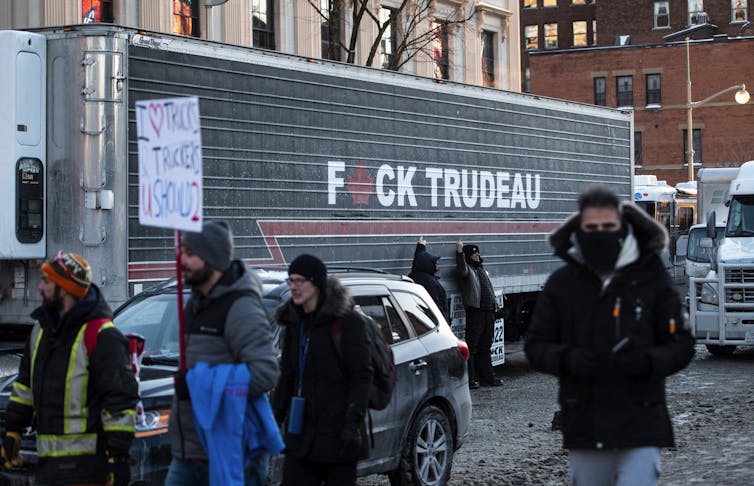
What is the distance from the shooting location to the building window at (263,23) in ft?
95.0

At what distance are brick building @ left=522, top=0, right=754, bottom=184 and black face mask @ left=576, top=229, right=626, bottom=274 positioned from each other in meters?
55.4

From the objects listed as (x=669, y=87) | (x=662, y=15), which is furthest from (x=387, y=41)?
(x=662, y=15)

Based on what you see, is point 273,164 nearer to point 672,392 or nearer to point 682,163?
point 672,392

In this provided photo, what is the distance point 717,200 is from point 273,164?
1256cm

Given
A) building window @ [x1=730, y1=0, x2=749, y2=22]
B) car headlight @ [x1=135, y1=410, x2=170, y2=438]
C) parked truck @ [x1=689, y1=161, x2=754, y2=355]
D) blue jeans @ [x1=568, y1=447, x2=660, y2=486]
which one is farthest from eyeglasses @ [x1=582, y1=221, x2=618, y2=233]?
building window @ [x1=730, y1=0, x2=749, y2=22]

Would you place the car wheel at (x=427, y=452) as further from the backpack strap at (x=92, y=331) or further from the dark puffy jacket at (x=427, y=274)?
the dark puffy jacket at (x=427, y=274)

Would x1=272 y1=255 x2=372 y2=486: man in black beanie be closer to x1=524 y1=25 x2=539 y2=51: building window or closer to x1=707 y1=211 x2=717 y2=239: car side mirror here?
x1=707 y1=211 x2=717 y2=239: car side mirror

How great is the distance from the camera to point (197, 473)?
5.66 metres

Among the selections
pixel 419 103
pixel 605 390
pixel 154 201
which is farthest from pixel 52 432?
pixel 419 103

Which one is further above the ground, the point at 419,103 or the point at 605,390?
the point at 419,103

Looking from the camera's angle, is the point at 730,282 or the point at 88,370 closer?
the point at 88,370

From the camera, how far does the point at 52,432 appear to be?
5785mm

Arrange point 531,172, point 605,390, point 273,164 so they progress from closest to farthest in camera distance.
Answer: point 605,390
point 273,164
point 531,172

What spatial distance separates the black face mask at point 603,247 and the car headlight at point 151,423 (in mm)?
2971
